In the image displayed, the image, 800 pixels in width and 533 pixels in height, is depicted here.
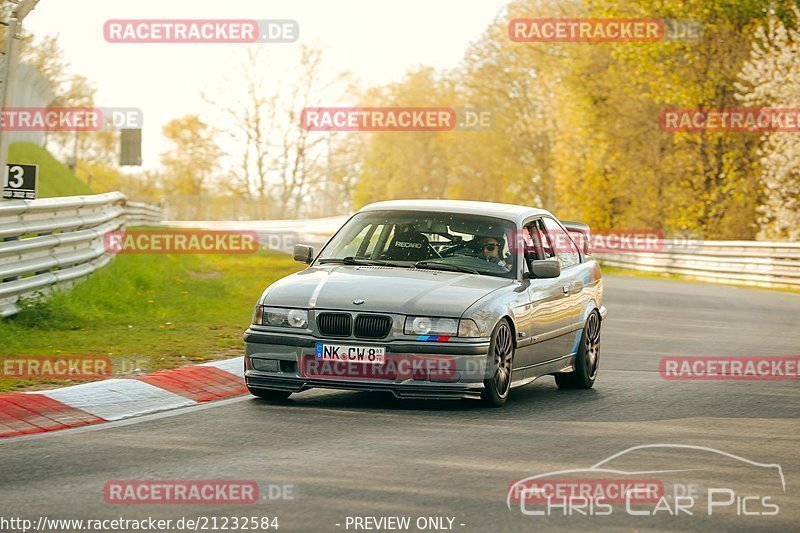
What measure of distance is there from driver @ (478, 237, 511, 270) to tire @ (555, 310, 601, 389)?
4.78 feet

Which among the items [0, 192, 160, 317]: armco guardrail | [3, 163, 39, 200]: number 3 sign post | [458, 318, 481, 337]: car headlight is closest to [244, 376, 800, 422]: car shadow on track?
[458, 318, 481, 337]: car headlight

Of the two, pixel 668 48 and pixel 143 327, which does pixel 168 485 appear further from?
pixel 668 48

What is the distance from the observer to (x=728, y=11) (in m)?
47.7

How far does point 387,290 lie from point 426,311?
1.33 ft

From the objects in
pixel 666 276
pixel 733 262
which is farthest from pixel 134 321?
pixel 666 276

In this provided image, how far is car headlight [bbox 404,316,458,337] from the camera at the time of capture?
982 centimetres

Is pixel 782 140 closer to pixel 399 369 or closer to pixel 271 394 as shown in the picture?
pixel 271 394

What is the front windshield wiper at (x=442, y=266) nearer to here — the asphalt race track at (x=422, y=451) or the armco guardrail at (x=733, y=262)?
the asphalt race track at (x=422, y=451)

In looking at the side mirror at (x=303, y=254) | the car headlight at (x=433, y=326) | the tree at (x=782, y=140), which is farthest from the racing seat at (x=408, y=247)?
the tree at (x=782, y=140)

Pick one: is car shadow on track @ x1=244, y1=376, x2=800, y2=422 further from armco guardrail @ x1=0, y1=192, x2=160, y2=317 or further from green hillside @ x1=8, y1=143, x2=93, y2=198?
green hillside @ x1=8, y1=143, x2=93, y2=198

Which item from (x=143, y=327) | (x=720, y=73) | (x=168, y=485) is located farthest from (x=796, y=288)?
(x=168, y=485)

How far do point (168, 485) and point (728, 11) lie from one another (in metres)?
43.9

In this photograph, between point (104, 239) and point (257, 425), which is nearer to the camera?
point (257, 425)

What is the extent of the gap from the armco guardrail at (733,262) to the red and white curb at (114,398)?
2493 centimetres
